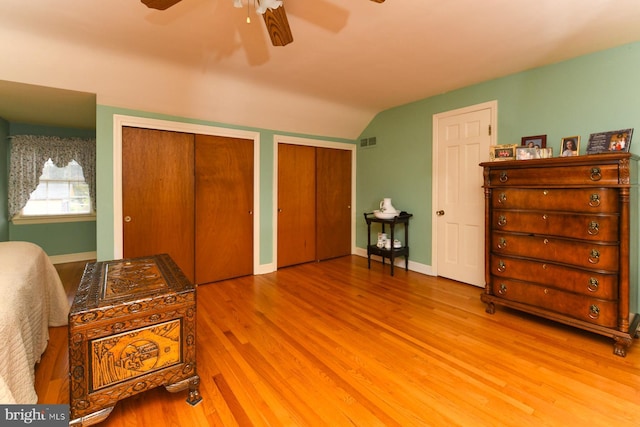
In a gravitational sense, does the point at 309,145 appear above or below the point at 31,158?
above

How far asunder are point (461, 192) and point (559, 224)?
4.32 ft

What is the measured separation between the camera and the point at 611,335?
209cm

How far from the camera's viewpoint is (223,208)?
3.83 meters

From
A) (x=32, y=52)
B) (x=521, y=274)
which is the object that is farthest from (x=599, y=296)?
(x=32, y=52)

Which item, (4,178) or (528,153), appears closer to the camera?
(528,153)

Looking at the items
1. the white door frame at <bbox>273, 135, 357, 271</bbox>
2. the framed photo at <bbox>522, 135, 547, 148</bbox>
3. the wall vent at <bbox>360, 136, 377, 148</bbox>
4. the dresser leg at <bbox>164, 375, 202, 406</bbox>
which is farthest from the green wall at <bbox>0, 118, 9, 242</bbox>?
the framed photo at <bbox>522, 135, 547, 148</bbox>

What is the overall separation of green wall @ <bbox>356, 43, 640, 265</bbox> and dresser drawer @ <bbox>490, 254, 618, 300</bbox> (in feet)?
3.81

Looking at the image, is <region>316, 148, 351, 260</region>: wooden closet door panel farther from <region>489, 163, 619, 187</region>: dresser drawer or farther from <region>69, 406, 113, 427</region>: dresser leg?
<region>69, 406, 113, 427</region>: dresser leg

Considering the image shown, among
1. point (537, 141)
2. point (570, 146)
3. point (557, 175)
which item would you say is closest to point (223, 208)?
point (557, 175)

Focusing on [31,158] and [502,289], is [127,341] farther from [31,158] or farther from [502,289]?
[31,158]

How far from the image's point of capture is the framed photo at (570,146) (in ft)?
8.45

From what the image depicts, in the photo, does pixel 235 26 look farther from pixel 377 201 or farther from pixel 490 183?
pixel 377 201

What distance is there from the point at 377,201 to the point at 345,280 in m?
1.52

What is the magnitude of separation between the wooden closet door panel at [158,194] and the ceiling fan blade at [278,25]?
2.09 metres
